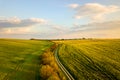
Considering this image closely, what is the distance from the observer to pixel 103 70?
39.6m

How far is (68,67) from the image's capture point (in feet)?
145

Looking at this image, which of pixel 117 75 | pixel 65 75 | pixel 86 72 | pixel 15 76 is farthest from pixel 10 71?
pixel 117 75

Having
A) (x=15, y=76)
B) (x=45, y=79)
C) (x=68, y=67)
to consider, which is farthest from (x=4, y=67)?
(x=45, y=79)

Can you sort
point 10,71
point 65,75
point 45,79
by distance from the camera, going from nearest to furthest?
point 45,79 → point 65,75 → point 10,71

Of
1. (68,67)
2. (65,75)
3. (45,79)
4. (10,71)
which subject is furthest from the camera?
(68,67)

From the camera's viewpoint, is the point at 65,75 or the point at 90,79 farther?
the point at 65,75

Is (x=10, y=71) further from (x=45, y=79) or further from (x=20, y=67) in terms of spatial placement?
(x=45, y=79)

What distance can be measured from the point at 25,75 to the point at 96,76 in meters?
10.4

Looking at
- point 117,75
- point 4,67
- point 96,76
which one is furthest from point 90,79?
point 4,67

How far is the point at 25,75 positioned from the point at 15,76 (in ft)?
4.97

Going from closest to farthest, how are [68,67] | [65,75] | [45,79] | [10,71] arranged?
1. [45,79]
2. [65,75]
3. [10,71]
4. [68,67]

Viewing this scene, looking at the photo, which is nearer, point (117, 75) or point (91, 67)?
point (117, 75)

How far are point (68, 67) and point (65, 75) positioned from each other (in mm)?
6795

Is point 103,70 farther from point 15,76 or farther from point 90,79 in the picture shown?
point 15,76
